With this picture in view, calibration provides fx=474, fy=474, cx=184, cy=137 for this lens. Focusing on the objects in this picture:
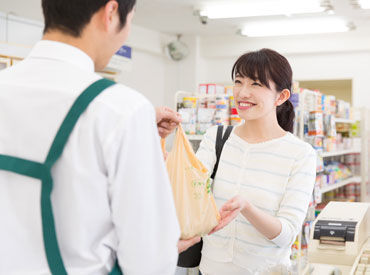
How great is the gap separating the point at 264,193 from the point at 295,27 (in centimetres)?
736

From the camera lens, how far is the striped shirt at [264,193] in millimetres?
1946

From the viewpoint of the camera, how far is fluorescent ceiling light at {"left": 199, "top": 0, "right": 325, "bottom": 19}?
7311 millimetres

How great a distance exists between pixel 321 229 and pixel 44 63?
5.38 ft

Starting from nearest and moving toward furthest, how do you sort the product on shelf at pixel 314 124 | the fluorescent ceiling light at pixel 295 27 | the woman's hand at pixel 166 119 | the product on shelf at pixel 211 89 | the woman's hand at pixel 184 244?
the woman's hand at pixel 184 244
the woman's hand at pixel 166 119
the product on shelf at pixel 314 124
the product on shelf at pixel 211 89
the fluorescent ceiling light at pixel 295 27

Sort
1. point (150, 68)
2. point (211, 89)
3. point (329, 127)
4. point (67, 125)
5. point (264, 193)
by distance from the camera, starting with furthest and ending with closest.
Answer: point (150, 68) < point (329, 127) < point (211, 89) < point (264, 193) < point (67, 125)

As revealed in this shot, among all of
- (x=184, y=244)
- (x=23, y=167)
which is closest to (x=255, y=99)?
(x=184, y=244)

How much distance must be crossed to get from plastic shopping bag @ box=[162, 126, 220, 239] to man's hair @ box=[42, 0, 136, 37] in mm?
601

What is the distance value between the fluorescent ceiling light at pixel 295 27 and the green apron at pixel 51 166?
7976 millimetres

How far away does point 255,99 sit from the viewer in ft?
6.90

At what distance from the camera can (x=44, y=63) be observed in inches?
43.9

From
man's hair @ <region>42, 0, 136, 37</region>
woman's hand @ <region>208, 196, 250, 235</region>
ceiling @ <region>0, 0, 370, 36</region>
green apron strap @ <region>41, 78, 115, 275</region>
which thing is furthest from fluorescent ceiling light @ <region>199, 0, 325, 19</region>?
green apron strap @ <region>41, 78, 115, 275</region>

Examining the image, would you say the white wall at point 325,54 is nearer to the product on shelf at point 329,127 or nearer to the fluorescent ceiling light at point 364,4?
the fluorescent ceiling light at point 364,4

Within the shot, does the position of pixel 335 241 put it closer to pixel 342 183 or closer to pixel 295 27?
pixel 342 183

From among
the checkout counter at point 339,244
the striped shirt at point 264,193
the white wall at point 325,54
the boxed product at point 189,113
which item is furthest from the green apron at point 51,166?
the white wall at point 325,54
